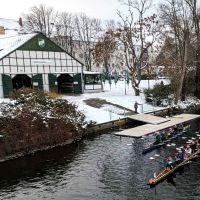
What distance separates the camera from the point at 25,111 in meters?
27.9

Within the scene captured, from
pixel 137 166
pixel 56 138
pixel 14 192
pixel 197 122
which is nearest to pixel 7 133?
pixel 56 138

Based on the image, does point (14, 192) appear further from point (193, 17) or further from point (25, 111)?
point (193, 17)

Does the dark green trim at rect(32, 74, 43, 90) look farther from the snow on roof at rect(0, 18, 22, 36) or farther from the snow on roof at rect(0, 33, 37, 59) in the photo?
the snow on roof at rect(0, 18, 22, 36)

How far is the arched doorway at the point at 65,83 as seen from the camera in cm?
5225

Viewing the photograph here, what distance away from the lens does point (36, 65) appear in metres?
46.3

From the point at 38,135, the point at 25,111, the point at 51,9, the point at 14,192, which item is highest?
the point at 51,9

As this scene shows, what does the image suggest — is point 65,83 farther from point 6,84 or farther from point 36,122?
point 36,122

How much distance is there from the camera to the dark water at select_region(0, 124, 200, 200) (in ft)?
58.0

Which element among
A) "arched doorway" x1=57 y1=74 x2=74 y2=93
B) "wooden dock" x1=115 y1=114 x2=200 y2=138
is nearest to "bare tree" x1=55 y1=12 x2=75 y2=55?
"arched doorway" x1=57 y1=74 x2=74 y2=93

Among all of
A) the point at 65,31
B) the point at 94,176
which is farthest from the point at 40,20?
the point at 94,176

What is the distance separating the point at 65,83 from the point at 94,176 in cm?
3407

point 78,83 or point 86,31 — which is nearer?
point 78,83

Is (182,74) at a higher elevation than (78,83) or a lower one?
higher

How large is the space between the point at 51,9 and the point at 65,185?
61797 mm
